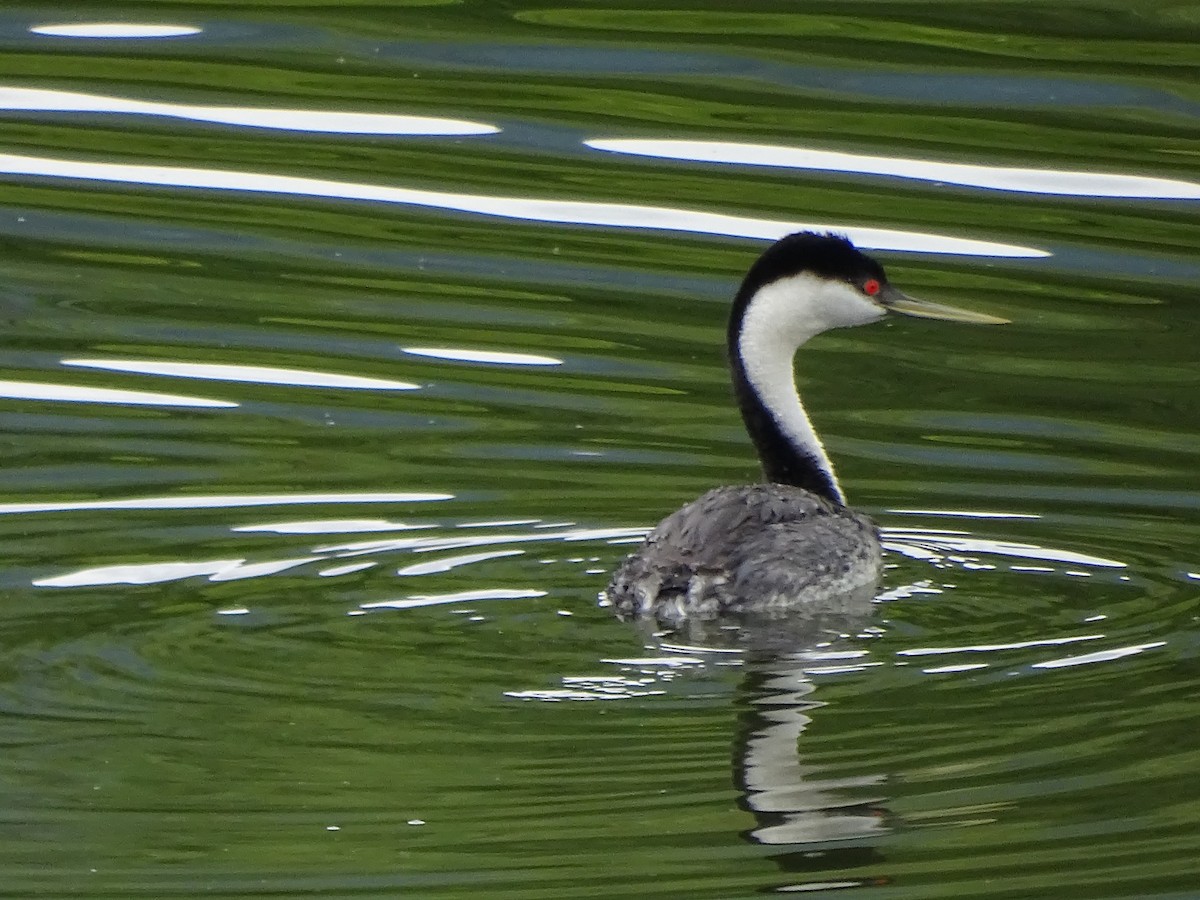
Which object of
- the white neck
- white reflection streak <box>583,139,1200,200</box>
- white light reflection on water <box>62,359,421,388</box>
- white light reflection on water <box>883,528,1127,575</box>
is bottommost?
white light reflection on water <box>883,528,1127,575</box>

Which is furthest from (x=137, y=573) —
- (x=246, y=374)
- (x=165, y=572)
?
(x=246, y=374)

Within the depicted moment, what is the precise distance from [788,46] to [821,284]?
13.8 ft

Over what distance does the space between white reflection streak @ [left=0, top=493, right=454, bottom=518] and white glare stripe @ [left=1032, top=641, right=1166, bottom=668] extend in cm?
253

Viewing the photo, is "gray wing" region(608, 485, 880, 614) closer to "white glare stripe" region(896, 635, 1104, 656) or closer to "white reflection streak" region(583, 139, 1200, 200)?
"white glare stripe" region(896, 635, 1104, 656)

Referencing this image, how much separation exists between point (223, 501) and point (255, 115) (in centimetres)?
437

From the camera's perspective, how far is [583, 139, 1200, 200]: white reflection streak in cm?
1200

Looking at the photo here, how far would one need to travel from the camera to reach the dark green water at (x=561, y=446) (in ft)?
19.8

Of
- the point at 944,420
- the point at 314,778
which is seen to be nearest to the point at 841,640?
the point at 314,778

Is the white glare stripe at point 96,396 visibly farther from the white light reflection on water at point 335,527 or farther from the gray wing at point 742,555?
the gray wing at point 742,555

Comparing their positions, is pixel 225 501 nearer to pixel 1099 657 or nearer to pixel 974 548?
pixel 974 548

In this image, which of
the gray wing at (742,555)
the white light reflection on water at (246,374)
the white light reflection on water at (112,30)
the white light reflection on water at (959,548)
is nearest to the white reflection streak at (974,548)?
the white light reflection on water at (959,548)

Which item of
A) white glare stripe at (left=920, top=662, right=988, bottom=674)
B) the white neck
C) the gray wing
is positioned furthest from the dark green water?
the white neck

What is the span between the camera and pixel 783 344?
29.6 feet

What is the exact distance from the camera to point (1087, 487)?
9.19 metres
